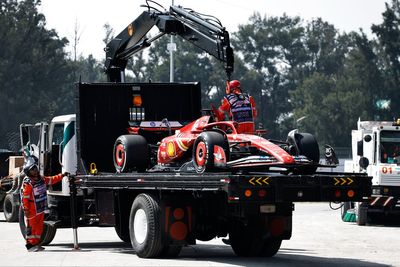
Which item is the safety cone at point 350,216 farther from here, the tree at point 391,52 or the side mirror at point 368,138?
the tree at point 391,52

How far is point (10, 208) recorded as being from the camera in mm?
31359

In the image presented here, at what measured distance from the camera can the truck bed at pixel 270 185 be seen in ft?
52.2

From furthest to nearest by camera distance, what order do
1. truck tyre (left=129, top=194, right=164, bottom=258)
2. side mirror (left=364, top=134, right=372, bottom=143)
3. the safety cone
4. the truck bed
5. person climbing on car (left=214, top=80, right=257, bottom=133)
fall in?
the safety cone → side mirror (left=364, top=134, right=372, bottom=143) → person climbing on car (left=214, top=80, right=257, bottom=133) → truck tyre (left=129, top=194, right=164, bottom=258) → the truck bed

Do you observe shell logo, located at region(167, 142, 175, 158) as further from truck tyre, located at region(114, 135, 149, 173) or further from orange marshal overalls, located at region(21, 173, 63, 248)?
orange marshal overalls, located at region(21, 173, 63, 248)

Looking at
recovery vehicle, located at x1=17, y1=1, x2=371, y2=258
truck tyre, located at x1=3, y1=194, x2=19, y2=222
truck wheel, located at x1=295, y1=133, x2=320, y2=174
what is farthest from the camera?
truck tyre, located at x1=3, y1=194, x2=19, y2=222

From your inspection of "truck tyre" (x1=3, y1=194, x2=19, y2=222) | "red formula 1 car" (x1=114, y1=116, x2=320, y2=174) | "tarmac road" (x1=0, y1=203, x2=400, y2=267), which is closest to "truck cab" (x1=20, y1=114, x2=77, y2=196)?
"tarmac road" (x1=0, y1=203, x2=400, y2=267)

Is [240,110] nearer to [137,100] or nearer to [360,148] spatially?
[137,100]

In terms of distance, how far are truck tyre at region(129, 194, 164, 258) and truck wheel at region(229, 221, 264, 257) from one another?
1.74 meters

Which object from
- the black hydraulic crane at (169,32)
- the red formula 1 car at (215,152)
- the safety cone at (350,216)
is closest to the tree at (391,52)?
the safety cone at (350,216)

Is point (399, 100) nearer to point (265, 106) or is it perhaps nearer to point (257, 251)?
point (265, 106)

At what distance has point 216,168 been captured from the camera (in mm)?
16859

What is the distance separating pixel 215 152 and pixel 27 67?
75.5 meters

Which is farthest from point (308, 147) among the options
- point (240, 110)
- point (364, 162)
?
point (364, 162)

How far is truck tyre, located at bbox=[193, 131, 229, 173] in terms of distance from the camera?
16781 millimetres
